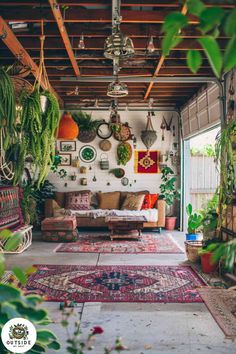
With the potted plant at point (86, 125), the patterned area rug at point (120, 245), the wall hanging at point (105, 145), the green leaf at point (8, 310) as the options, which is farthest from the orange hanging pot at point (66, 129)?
the green leaf at point (8, 310)

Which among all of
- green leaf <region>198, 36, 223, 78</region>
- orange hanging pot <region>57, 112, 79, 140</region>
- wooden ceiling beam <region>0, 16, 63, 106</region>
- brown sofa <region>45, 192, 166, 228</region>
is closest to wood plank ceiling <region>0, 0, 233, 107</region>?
wooden ceiling beam <region>0, 16, 63, 106</region>

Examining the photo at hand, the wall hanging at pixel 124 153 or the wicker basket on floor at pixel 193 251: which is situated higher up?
the wall hanging at pixel 124 153

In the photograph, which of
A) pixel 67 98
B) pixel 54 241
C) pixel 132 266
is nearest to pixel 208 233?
pixel 132 266

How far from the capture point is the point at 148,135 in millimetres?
9891

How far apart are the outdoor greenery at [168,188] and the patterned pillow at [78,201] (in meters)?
1.80

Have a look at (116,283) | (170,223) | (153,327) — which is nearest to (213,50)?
(153,327)

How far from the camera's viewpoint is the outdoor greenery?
9.88m

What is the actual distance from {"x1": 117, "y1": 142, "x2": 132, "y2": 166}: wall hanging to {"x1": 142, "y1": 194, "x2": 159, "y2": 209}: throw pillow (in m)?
1.09

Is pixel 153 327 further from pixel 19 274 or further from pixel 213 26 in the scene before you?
pixel 213 26

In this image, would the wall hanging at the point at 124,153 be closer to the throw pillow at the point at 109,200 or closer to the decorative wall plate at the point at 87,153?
the decorative wall plate at the point at 87,153

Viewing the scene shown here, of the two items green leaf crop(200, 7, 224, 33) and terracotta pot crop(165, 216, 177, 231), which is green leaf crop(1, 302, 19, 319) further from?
terracotta pot crop(165, 216, 177, 231)

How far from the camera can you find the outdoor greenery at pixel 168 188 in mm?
9883

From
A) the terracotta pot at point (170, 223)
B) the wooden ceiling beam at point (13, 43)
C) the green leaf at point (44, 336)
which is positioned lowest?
the terracotta pot at point (170, 223)

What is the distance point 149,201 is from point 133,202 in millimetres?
413
